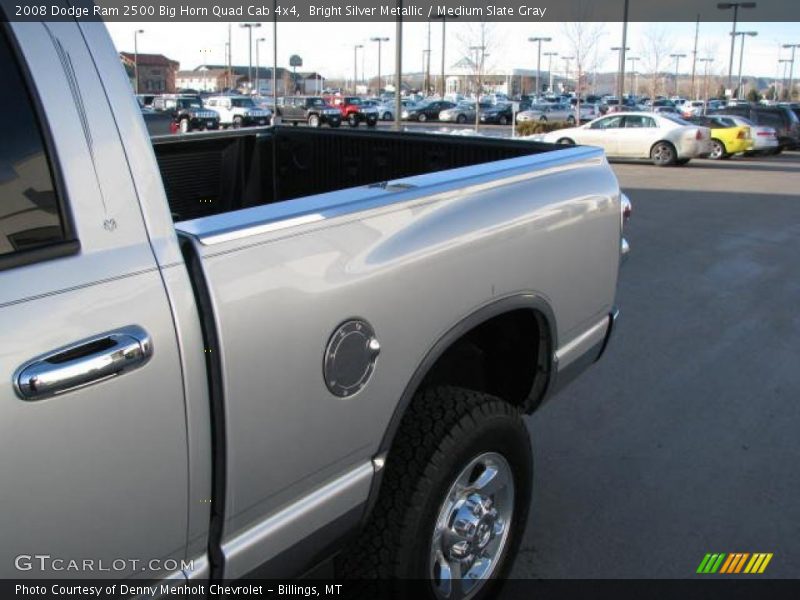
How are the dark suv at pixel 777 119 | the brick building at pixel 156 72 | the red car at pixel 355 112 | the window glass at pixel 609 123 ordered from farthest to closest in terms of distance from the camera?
the brick building at pixel 156 72
the red car at pixel 355 112
the dark suv at pixel 777 119
the window glass at pixel 609 123

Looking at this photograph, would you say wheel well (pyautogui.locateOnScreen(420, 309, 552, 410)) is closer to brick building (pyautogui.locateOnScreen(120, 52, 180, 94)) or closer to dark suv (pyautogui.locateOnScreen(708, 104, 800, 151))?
dark suv (pyautogui.locateOnScreen(708, 104, 800, 151))

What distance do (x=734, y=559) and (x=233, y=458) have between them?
242 cm

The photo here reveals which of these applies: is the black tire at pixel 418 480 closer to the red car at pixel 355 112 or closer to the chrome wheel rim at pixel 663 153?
the chrome wheel rim at pixel 663 153

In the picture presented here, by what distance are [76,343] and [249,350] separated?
0.42 m

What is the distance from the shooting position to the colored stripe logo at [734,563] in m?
3.31

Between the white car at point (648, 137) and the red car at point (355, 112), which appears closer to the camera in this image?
the white car at point (648, 137)

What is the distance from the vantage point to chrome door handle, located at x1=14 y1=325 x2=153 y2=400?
4.96ft

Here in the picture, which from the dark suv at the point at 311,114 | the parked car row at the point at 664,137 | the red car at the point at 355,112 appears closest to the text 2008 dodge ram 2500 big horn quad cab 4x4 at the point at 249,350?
the parked car row at the point at 664,137

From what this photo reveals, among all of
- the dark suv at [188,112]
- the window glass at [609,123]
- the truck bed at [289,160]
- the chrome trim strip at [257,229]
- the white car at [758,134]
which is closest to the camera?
the chrome trim strip at [257,229]

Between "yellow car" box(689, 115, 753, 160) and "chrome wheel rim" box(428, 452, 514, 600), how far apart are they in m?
24.5

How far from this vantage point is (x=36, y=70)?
5.37 feet

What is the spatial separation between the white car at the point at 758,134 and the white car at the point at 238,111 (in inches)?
872

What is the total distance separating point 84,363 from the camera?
159cm

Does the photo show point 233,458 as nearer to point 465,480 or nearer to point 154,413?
point 154,413
